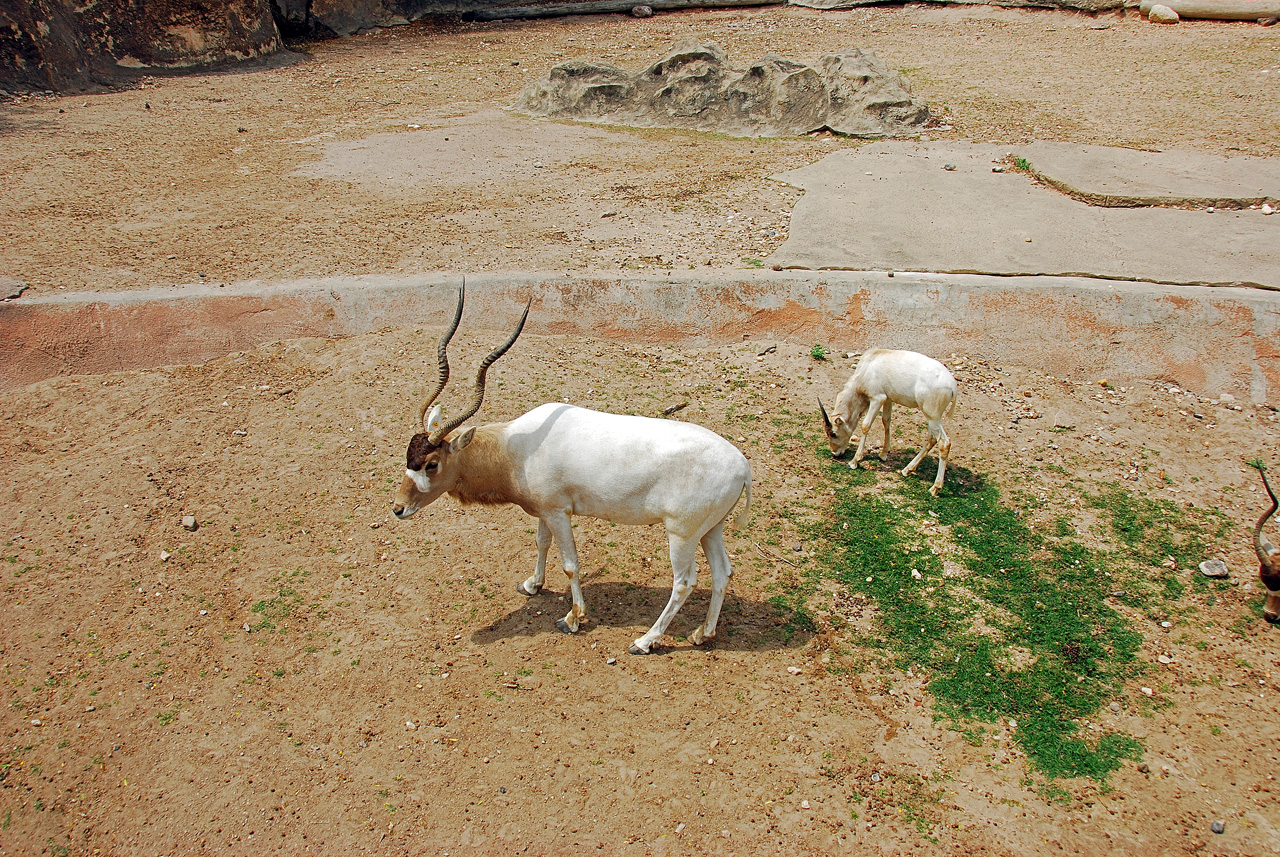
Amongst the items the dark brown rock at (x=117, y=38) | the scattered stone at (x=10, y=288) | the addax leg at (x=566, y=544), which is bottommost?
the addax leg at (x=566, y=544)

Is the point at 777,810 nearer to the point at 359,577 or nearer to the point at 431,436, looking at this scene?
the point at 431,436

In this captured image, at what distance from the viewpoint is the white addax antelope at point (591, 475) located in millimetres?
5254

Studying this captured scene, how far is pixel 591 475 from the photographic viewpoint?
5.34 metres

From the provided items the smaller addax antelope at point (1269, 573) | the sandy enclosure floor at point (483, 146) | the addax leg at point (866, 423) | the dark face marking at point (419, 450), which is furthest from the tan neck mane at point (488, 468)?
the smaller addax antelope at point (1269, 573)

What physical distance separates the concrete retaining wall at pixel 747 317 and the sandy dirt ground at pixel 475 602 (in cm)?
31

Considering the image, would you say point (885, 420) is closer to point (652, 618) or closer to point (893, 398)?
point (893, 398)

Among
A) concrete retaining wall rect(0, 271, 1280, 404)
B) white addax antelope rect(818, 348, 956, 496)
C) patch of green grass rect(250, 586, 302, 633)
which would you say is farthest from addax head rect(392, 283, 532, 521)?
concrete retaining wall rect(0, 271, 1280, 404)

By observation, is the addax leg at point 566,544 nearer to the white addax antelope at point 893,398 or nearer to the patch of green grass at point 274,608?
the patch of green grass at point 274,608

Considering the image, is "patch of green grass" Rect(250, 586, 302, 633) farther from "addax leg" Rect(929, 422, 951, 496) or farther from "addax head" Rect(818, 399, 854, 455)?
"addax leg" Rect(929, 422, 951, 496)

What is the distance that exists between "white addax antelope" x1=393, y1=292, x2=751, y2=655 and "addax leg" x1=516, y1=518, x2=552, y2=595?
1.01ft

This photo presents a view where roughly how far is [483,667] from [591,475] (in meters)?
1.44

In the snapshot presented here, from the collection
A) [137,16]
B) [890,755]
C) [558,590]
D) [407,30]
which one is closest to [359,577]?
[558,590]

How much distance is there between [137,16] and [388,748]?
16.9 meters

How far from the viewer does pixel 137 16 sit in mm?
16219
